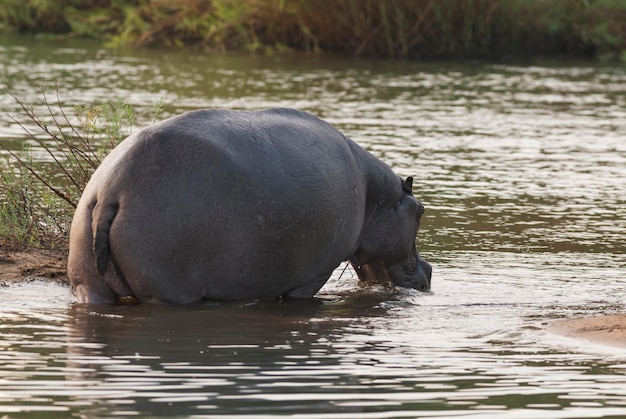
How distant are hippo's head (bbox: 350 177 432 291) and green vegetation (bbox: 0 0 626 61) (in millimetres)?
16511

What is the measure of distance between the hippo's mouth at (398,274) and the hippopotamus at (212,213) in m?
0.94

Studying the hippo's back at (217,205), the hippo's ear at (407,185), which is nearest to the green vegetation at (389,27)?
the hippo's ear at (407,185)

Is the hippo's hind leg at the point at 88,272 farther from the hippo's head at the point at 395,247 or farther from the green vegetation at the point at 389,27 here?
the green vegetation at the point at 389,27

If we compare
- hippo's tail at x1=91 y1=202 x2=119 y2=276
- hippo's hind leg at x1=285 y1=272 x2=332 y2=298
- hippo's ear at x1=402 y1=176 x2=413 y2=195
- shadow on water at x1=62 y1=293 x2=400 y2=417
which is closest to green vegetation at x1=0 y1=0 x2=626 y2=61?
hippo's ear at x1=402 y1=176 x2=413 y2=195

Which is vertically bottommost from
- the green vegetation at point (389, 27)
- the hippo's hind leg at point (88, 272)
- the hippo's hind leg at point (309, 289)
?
the hippo's hind leg at point (309, 289)

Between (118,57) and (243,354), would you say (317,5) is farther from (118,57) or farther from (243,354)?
(243,354)

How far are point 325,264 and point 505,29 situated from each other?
19.0 metres

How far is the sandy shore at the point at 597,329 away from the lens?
272 inches

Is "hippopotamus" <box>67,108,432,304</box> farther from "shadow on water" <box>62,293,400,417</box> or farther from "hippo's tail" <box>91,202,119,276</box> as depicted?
"shadow on water" <box>62,293,400,417</box>

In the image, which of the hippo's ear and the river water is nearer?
the river water

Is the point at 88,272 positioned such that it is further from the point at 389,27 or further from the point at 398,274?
the point at 389,27

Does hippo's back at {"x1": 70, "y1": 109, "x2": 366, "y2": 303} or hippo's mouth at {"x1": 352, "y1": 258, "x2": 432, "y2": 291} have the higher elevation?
hippo's back at {"x1": 70, "y1": 109, "x2": 366, "y2": 303}

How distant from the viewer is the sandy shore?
691 centimetres

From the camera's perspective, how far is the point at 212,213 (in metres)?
6.88
